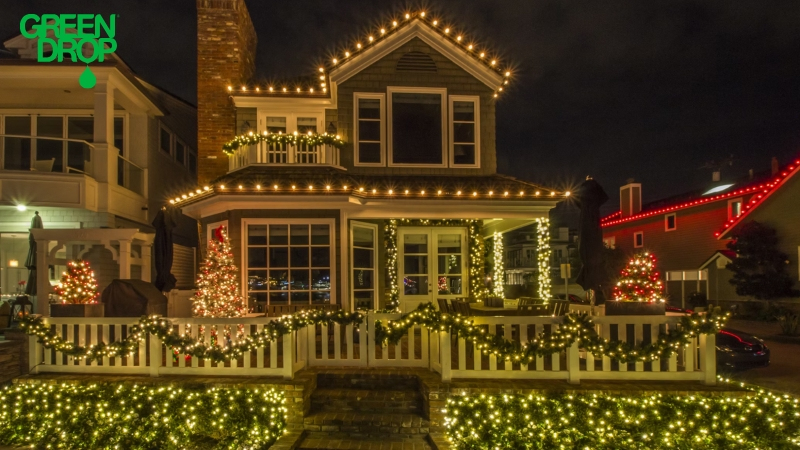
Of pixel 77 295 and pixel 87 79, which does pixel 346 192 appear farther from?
pixel 87 79

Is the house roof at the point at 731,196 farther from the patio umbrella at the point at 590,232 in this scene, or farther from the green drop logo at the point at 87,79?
the green drop logo at the point at 87,79

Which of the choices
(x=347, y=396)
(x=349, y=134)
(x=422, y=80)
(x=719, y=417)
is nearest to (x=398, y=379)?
(x=347, y=396)

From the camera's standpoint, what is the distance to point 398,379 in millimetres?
7453

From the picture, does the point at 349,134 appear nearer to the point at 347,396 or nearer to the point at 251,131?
the point at 251,131

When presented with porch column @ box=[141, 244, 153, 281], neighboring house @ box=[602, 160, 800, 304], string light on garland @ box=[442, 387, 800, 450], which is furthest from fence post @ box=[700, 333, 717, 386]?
neighboring house @ box=[602, 160, 800, 304]

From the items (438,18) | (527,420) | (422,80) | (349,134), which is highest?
(438,18)

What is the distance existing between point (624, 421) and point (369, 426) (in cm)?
303

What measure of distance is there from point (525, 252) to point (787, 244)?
127ft

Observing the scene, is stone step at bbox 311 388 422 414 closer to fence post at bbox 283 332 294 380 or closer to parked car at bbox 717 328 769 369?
fence post at bbox 283 332 294 380

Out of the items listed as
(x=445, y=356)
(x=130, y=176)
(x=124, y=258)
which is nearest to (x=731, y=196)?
(x=445, y=356)

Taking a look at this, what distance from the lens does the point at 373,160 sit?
1294cm

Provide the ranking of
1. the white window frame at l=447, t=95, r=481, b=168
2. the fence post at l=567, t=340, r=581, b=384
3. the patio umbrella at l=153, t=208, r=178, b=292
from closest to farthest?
the fence post at l=567, t=340, r=581, b=384 < the patio umbrella at l=153, t=208, r=178, b=292 < the white window frame at l=447, t=95, r=481, b=168

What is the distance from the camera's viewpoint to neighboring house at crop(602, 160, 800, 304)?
21.3 meters

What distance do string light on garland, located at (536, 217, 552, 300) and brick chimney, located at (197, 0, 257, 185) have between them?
768cm
